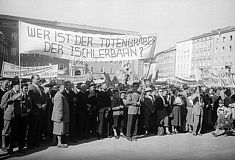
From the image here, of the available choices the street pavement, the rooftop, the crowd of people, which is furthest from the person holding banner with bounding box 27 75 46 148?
the rooftop

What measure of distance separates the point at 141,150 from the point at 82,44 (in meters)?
2.73

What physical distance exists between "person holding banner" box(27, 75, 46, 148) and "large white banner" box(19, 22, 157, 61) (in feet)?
2.42

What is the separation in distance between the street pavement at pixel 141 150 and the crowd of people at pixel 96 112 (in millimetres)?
310

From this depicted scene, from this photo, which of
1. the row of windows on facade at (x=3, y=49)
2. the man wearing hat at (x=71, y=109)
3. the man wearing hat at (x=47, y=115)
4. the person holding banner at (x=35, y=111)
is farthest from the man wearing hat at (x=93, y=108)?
the row of windows on facade at (x=3, y=49)

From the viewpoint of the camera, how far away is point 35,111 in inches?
207

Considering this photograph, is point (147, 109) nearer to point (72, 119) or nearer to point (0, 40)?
point (72, 119)

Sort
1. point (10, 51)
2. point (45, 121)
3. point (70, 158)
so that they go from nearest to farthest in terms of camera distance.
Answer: point (70, 158) < point (45, 121) < point (10, 51)

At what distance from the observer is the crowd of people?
16.4 ft

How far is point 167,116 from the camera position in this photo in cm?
743

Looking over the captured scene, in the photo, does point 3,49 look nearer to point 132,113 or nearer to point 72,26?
point 72,26

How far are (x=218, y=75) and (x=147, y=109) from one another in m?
2.55

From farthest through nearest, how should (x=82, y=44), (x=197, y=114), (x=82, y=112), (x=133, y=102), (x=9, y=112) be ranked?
(x=197, y=114) → (x=133, y=102) → (x=82, y=112) → (x=82, y=44) → (x=9, y=112)

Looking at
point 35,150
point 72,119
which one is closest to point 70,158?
point 35,150

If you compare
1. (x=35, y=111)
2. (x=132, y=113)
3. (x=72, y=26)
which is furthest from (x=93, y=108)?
(x=72, y=26)
